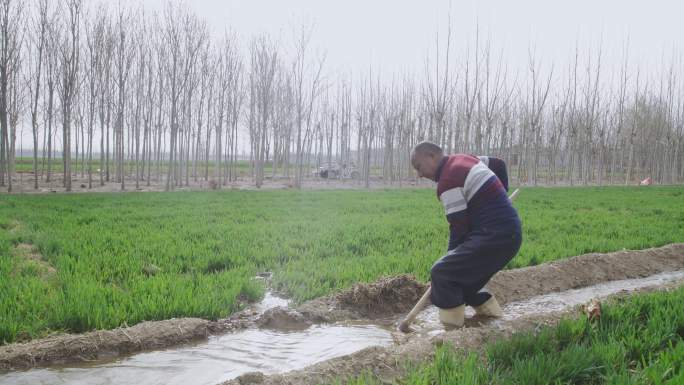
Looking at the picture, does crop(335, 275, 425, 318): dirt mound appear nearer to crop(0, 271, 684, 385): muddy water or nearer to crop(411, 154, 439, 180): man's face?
crop(0, 271, 684, 385): muddy water

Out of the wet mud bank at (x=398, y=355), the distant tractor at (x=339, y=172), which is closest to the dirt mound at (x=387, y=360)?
the wet mud bank at (x=398, y=355)

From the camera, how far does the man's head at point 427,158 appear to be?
3.51 metres

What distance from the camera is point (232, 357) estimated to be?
11.2ft

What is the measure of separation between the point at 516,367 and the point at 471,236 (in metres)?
1.19

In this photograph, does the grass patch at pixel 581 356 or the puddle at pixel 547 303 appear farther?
the puddle at pixel 547 303

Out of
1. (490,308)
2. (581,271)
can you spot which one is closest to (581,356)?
(490,308)

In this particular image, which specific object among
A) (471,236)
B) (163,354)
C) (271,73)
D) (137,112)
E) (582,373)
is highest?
(271,73)

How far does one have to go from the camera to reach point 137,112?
2148 cm

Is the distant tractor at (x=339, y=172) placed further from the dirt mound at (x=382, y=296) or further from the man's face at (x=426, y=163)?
the man's face at (x=426, y=163)

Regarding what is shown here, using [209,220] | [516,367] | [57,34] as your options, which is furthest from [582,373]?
[57,34]

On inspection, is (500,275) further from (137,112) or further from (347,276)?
(137,112)

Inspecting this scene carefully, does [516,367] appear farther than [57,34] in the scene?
No

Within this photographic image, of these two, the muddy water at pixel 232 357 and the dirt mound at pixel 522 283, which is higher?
the dirt mound at pixel 522 283

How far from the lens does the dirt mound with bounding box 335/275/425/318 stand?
4.62 metres
